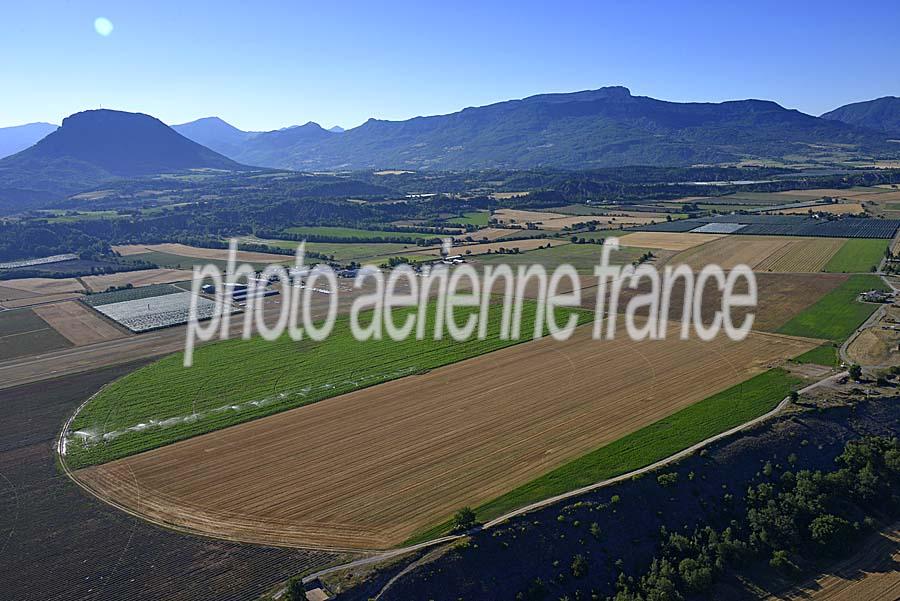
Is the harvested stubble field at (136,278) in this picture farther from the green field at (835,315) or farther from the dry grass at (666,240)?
the green field at (835,315)

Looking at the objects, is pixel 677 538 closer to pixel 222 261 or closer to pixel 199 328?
pixel 199 328

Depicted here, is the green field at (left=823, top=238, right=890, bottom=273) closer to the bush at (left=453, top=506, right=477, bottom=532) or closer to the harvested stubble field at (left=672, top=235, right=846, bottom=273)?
the harvested stubble field at (left=672, top=235, right=846, bottom=273)

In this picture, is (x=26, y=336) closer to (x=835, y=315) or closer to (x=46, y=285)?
(x=46, y=285)

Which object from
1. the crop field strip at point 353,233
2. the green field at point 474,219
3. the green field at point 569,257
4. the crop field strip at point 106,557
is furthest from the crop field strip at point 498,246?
the crop field strip at point 106,557

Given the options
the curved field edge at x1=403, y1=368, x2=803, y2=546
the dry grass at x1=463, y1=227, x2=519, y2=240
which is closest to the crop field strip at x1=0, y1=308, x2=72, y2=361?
the curved field edge at x1=403, y1=368, x2=803, y2=546

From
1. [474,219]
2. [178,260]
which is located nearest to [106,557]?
[178,260]
